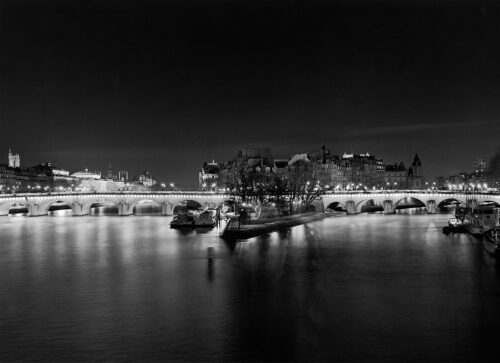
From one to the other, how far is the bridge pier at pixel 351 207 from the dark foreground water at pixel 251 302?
43.6 meters

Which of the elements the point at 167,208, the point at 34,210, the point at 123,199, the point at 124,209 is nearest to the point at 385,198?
the point at 167,208

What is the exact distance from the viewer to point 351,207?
290 feet

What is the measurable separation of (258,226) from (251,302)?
30.1m

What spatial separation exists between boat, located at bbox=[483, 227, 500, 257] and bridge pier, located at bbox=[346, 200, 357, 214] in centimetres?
4651

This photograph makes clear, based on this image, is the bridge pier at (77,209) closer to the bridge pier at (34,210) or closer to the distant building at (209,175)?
the bridge pier at (34,210)

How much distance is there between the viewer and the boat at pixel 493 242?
3556cm

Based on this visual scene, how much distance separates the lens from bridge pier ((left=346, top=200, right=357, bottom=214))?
287 ft

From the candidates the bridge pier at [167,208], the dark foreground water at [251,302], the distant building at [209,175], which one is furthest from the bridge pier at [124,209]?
the distant building at [209,175]

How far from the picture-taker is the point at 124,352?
16.8 metres

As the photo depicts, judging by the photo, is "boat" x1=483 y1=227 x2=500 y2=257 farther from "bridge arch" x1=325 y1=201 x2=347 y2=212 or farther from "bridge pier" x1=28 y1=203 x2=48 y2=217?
"bridge pier" x1=28 y1=203 x2=48 y2=217

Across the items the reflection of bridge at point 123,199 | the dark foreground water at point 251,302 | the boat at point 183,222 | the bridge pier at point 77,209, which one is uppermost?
the reflection of bridge at point 123,199

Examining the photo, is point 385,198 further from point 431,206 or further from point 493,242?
point 493,242

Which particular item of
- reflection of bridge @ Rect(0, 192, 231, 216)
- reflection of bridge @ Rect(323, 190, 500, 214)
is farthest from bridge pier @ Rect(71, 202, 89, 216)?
reflection of bridge @ Rect(323, 190, 500, 214)

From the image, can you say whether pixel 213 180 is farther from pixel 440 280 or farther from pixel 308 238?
pixel 440 280
